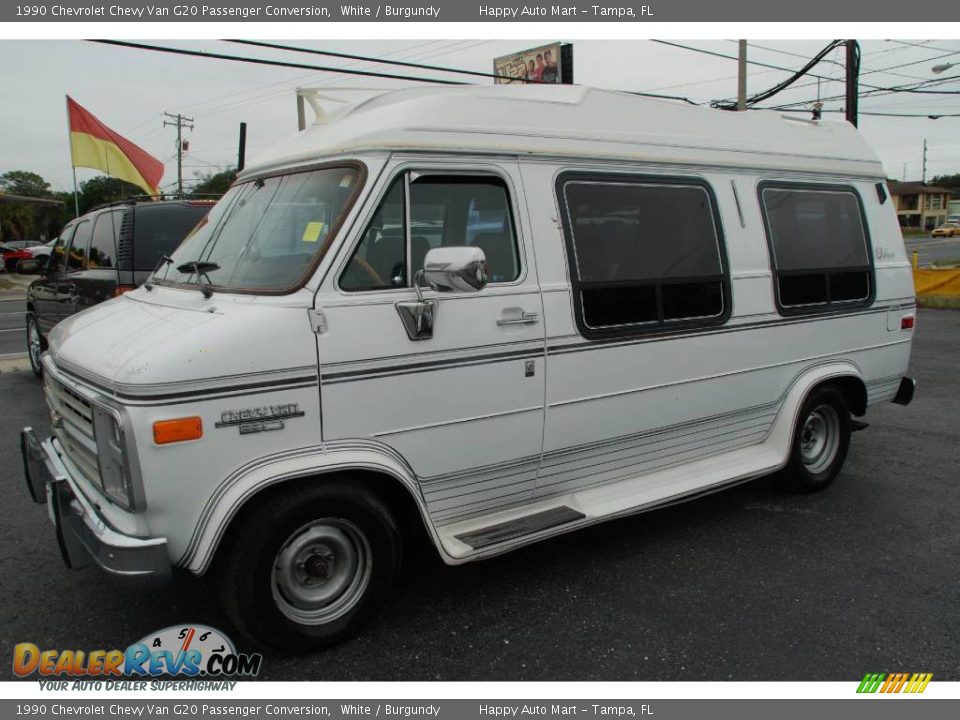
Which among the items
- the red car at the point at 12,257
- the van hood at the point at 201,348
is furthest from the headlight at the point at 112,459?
the red car at the point at 12,257

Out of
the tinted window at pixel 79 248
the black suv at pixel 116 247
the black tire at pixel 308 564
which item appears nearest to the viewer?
the black tire at pixel 308 564

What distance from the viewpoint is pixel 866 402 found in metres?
5.71

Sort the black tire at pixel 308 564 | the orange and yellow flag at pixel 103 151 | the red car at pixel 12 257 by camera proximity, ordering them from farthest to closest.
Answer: the red car at pixel 12 257 → the orange and yellow flag at pixel 103 151 → the black tire at pixel 308 564

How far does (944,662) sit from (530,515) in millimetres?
1994

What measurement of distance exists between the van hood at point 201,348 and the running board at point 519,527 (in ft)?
3.91

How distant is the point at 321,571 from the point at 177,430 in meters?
0.97

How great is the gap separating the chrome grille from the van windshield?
0.80 m

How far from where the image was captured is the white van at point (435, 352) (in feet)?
10.1

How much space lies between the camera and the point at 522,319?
3807mm

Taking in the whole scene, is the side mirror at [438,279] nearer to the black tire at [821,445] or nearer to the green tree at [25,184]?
the black tire at [821,445]

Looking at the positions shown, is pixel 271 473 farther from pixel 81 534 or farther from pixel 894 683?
pixel 894 683

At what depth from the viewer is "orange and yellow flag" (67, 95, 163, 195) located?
42.0 ft

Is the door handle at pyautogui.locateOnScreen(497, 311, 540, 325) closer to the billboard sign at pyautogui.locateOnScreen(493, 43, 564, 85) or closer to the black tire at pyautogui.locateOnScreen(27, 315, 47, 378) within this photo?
the black tire at pyautogui.locateOnScreen(27, 315, 47, 378)

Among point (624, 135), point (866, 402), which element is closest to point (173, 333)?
point (624, 135)
